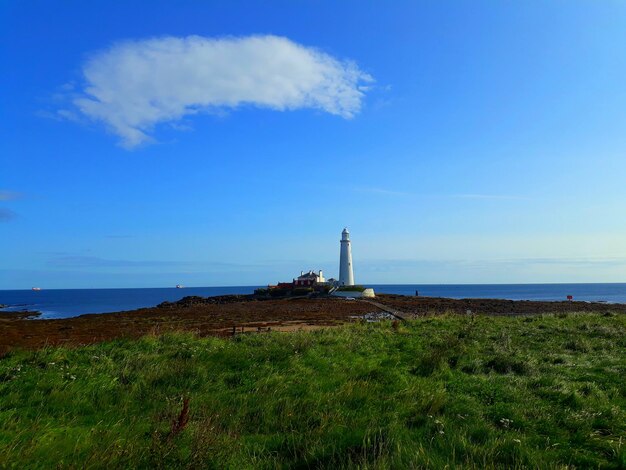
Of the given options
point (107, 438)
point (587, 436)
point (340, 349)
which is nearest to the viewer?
point (107, 438)

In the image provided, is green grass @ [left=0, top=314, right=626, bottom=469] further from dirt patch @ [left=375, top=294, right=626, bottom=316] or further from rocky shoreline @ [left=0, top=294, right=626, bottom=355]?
dirt patch @ [left=375, top=294, right=626, bottom=316]

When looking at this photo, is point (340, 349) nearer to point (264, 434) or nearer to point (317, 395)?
point (317, 395)

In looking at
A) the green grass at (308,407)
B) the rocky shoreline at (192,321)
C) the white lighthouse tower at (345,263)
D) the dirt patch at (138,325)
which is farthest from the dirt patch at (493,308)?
the green grass at (308,407)

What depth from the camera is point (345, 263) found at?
73.3 m

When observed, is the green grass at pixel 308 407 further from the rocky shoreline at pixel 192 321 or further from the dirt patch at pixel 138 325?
the rocky shoreline at pixel 192 321

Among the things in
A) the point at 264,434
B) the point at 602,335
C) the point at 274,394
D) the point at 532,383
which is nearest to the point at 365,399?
the point at 274,394

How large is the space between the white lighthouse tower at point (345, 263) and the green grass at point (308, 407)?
5851cm

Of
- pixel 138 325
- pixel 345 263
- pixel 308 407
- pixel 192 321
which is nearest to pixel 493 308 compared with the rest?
pixel 345 263

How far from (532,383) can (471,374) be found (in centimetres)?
141

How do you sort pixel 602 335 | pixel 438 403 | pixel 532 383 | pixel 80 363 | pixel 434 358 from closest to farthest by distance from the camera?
1. pixel 438 403
2. pixel 532 383
3. pixel 80 363
4. pixel 434 358
5. pixel 602 335

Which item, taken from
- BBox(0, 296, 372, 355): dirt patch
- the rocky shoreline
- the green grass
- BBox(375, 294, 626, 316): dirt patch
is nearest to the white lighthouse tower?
BBox(375, 294, 626, 316): dirt patch

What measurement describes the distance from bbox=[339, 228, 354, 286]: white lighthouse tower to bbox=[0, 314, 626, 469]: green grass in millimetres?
58508

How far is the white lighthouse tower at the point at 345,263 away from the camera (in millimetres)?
72269

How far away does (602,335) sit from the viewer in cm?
1828
